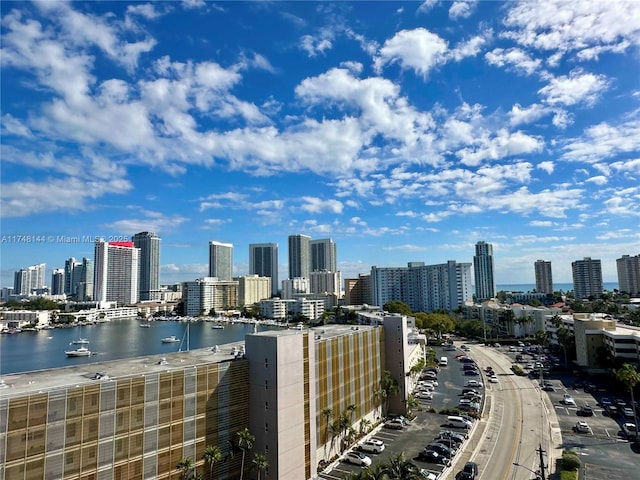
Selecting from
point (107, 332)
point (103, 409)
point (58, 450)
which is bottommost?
point (107, 332)

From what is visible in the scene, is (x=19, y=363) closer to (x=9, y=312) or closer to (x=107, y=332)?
(x=107, y=332)

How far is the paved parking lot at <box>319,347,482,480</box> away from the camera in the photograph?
109ft

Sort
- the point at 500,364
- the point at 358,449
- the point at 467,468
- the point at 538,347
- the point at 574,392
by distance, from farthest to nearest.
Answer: the point at 538,347, the point at 500,364, the point at 574,392, the point at 358,449, the point at 467,468

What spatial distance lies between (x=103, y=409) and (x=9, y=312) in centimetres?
20866

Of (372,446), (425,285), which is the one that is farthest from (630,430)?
(425,285)

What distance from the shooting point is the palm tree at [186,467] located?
23438mm

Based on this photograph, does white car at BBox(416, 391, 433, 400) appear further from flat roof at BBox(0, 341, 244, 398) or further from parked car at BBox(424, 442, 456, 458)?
flat roof at BBox(0, 341, 244, 398)

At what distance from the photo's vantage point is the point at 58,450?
19203 mm

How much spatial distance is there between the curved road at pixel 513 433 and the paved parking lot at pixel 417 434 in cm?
364

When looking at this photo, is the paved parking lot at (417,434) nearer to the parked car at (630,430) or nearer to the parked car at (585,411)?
the parked car at (585,411)

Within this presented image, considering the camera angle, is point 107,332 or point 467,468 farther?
point 107,332

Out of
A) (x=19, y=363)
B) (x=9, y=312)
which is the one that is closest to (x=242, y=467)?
(x=19, y=363)

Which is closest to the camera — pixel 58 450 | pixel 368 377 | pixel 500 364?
pixel 58 450

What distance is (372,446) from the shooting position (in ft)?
120
